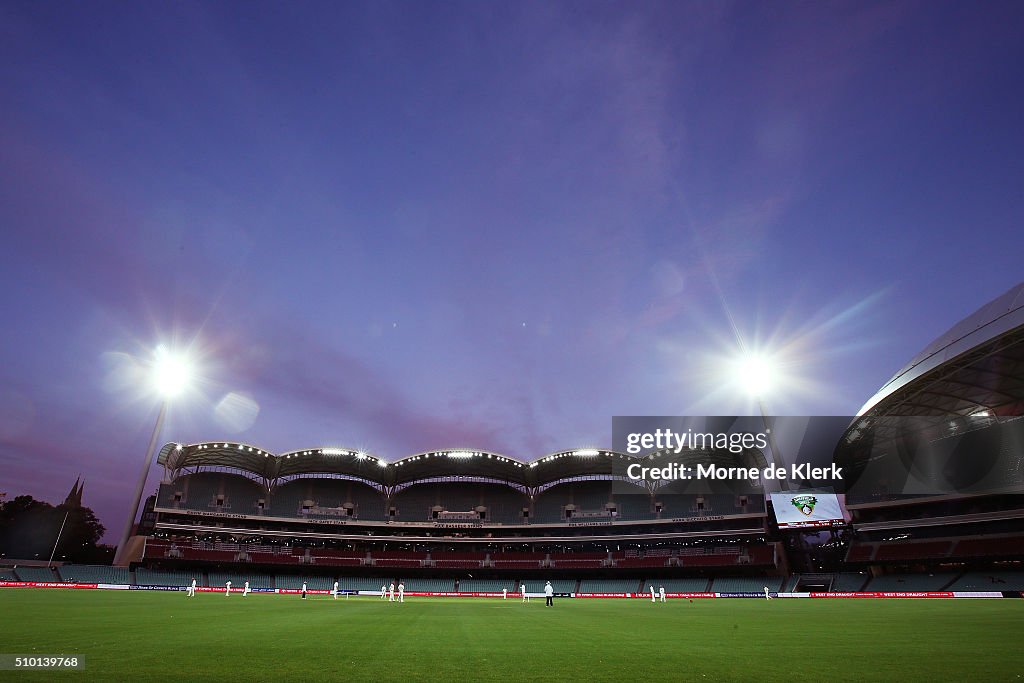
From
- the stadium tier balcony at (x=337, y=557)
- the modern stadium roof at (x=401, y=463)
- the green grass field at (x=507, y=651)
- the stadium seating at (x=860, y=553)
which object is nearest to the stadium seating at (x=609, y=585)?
the modern stadium roof at (x=401, y=463)

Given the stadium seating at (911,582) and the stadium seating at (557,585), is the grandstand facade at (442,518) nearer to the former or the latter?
the stadium seating at (557,585)

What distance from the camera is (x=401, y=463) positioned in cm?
7425

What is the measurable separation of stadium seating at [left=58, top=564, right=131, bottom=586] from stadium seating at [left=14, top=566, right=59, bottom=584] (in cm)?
90

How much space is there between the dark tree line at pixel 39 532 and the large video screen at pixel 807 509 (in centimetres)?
10418

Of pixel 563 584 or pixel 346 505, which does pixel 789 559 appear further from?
pixel 346 505

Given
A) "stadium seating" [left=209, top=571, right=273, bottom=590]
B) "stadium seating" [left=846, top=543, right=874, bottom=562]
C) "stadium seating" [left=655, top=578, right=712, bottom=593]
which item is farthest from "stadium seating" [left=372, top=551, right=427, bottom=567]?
"stadium seating" [left=846, top=543, right=874, bottom=562]

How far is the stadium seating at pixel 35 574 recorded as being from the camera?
55984 mm

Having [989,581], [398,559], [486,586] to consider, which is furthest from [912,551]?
[398,559]

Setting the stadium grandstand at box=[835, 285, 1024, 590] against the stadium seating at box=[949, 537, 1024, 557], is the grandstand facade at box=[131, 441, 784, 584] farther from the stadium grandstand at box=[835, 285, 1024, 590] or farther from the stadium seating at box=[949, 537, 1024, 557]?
the stadium seating at box=[949, 537, 1024, 557]

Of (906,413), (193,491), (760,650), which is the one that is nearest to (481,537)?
(193,491)

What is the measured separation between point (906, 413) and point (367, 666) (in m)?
53.9

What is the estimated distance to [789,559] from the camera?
7419 cm

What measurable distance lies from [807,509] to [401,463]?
51.0 metres

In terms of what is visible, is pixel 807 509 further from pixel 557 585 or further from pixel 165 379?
pixel 165 379
